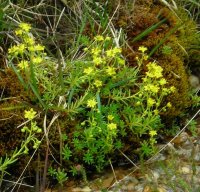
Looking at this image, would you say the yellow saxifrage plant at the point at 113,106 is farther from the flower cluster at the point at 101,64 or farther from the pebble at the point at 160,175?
the pebble at the point at 160,175

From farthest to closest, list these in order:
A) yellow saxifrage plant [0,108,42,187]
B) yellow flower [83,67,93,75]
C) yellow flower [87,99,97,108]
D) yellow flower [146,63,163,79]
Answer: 1. yellow flower [146,63,163,79]
2. yellow flower [83,67,93,75]
3. yellow flower [87,99,97,108]
4. yellow saxifrage plant [0,108,42,187]

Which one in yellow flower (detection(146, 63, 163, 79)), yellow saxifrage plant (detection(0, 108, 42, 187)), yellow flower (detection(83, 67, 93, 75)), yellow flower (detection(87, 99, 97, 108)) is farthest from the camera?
yellow flower (detection(146, 63, 163, 79))

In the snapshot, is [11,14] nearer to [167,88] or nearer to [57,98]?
[57,98]

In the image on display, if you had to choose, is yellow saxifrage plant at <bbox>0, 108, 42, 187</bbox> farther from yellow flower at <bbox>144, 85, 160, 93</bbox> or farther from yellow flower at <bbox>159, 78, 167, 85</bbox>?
yellow flower at <bbox>159, 78, 167, 85</bbox>


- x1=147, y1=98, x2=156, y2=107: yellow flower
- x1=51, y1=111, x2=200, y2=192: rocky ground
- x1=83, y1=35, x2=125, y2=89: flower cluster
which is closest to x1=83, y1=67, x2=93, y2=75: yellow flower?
x1=83, y1=35, x2=125, y2=89: flower cluster

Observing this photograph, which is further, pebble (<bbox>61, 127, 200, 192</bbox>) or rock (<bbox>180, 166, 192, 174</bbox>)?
rock (<bbox>180, 166, 192, 174</bbox>)

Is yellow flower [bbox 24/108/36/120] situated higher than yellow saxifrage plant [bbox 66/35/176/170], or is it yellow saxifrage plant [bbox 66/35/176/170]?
yellow saxifrage plant [bbox 66/35/176/170]

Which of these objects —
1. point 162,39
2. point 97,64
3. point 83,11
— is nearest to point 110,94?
point 97,64

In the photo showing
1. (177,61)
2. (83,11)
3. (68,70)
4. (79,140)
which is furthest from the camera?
(83,11)

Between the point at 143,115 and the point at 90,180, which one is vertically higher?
the point at 143,115

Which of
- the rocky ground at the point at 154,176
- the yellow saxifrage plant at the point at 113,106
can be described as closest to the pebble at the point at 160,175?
the rocky ground at the point at 154,176

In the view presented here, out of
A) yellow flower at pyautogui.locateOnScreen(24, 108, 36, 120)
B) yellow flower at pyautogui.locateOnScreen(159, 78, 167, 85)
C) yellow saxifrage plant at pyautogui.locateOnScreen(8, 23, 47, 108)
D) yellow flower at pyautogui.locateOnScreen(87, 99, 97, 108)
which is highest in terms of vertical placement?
yellow flower at pyautogui.locateOnScreen(159, 78, 167, 85)
